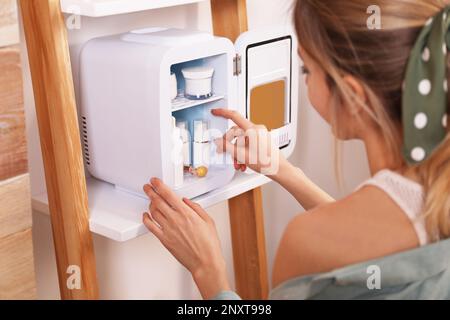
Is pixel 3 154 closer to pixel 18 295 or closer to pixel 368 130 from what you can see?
pixel 18 295

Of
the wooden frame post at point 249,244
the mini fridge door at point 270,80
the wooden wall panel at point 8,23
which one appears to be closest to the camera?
the wooden wall panel at point 8,23

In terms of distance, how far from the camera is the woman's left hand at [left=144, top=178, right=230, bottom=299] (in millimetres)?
888

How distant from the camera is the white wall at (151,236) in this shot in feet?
3.89

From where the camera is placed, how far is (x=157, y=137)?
3.29 feet

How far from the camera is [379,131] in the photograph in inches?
29.4

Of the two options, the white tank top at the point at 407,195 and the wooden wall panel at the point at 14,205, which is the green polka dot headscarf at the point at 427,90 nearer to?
the white tank top at the point at 407,195

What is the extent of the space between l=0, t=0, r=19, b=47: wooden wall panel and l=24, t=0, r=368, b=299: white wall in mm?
238

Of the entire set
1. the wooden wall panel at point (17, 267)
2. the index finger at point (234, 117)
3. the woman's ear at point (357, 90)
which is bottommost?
the wooden wall panel at point (17, 267)

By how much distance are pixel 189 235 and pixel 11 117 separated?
0.93ft

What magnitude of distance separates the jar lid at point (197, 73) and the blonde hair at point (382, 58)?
0.34 meters

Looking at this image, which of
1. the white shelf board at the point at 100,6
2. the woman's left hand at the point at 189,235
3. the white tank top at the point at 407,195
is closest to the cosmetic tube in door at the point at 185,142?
the woman's left hand at the point at 189,235

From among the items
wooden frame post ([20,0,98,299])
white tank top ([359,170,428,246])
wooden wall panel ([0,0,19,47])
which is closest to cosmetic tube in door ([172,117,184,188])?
wooden frame post ([20,0,98,299])

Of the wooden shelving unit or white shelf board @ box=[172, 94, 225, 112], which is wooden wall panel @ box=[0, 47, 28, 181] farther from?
white shelf board @ box=[172, 94, 225, 112]
